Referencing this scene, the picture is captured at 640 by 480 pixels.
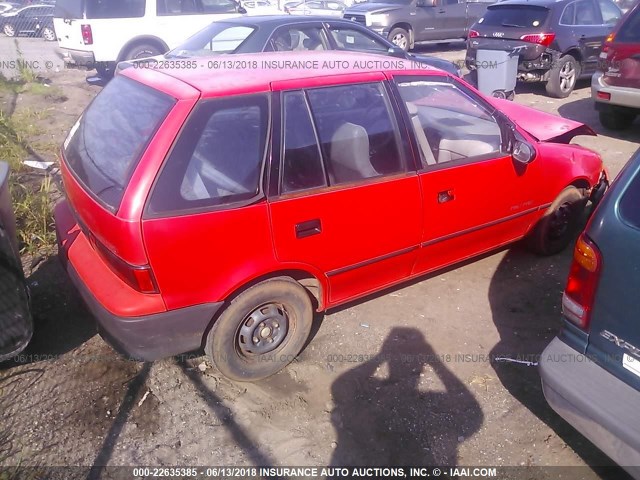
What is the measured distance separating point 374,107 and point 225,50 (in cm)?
428

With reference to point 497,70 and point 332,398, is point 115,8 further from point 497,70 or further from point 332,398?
point 332,398

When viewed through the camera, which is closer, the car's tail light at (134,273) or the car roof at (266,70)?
the car's tail light at (134,273)

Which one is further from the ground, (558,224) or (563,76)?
(563,76)

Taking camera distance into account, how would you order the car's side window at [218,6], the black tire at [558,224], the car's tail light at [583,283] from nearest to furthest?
the car's tail light at [583,283] < the black tire at [558,224] < the car's side window at [218,6]

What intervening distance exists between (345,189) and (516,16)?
8.27m

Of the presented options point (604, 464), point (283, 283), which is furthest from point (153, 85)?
point (604, 464)

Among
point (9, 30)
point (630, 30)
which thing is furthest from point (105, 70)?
point (9, 30)

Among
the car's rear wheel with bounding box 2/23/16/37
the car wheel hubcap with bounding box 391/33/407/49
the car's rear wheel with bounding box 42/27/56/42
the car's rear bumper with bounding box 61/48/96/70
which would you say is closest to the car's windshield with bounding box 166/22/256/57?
the car's rear bumper with bounding box 61/48/96/70

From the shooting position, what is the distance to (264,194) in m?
2.70

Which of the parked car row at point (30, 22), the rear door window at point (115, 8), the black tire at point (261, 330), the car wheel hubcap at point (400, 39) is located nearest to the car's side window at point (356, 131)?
the black tire at point (261, 330)

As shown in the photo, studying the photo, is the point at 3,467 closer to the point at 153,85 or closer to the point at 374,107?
the point at 153,85

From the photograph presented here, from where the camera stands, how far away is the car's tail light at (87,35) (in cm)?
941

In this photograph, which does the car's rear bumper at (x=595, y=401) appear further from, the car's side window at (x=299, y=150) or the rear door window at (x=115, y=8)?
the rear door window at (x=115, y=8)

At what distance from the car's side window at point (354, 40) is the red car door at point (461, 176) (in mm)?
3716
